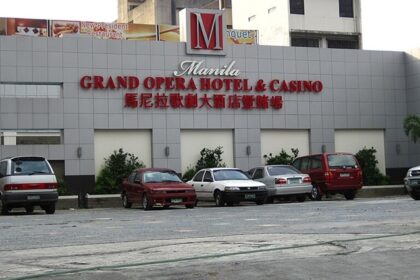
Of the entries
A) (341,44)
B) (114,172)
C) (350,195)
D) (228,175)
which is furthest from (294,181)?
(341,44)

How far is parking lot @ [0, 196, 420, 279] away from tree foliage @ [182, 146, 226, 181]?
18207mm

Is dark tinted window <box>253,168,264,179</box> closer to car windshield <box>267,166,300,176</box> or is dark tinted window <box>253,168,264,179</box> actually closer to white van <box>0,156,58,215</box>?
car windshield <box>267,166,300,176</box>

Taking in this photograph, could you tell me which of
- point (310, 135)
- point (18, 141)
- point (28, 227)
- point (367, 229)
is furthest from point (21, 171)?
point (310, 135)

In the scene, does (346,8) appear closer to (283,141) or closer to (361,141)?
(361,141)

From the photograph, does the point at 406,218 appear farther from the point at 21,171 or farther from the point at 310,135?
the point at 310,135

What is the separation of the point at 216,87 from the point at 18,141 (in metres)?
9.81

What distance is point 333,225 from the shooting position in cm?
1374

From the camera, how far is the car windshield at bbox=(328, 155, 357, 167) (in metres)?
27.4

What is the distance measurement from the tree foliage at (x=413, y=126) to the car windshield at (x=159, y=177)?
52.9ft

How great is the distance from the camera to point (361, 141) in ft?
126

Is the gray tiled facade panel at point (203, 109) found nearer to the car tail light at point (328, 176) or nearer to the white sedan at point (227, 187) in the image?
the white sedan at point (227, 187)

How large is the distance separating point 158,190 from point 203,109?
12.0m

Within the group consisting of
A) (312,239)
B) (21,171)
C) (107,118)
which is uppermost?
(107,118)

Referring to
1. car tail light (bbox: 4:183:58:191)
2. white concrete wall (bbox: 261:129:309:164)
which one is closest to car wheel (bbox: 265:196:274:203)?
white concrete wall (bbox: 261:129:309:164)
